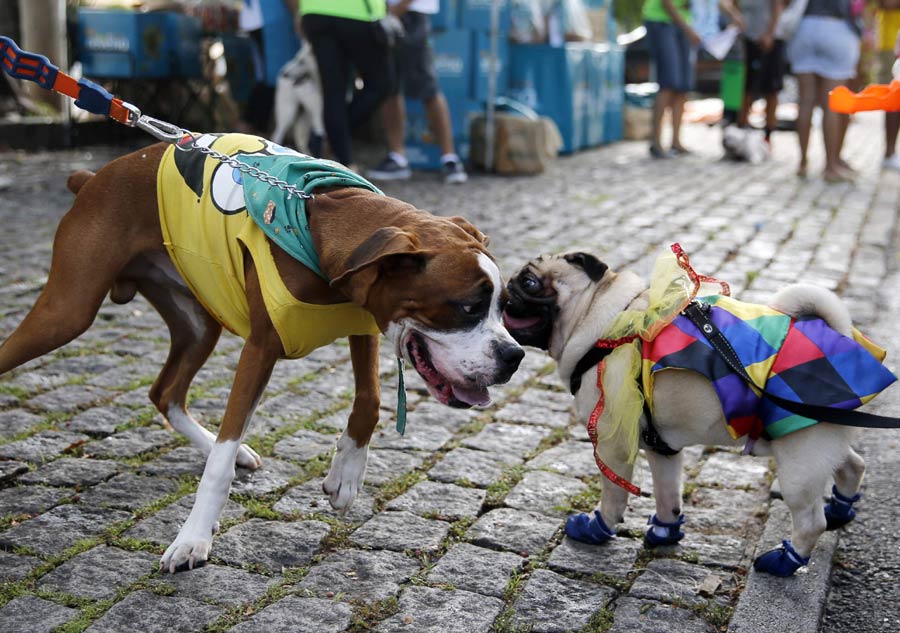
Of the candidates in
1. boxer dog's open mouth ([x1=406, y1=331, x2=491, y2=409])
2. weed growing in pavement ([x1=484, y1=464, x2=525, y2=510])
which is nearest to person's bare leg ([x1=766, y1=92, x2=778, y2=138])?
weed growing in pavement ([x1=484, y1=464, x2=525, y2=510])

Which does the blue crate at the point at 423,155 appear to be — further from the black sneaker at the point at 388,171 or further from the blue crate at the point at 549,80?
the blue crate at the point at 549,80

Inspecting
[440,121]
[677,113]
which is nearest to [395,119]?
[440,121]

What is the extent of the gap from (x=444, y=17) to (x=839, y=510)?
891cm

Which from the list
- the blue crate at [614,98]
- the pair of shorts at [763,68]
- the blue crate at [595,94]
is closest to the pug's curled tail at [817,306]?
the pair of shorts at [763,68]

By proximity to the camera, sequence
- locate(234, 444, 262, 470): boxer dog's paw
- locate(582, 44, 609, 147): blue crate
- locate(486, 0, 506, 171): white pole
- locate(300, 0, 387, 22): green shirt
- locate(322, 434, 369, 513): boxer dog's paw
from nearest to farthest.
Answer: locate(322, 434, 369, 513): boxer dog's paw, locate(234, 444, 262, 470): boxer dog's paw, locate(300, 0, 387, 22): green shirt, locate(486, 0, 506, 171): white pole, locate(582, 44, 609, 147): blue crate

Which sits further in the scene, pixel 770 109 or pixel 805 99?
pixel 770 109

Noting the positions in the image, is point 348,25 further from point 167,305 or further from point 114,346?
point 167,305

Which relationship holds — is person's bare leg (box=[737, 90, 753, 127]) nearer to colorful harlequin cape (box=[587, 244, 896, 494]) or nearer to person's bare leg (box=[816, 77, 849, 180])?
person's bare leg (box=[816, 77, 849, 180])

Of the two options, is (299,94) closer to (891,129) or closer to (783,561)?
(891,129)

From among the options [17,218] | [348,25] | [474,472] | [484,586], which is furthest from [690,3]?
[484,586]

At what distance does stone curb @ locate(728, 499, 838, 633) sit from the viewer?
299 cm

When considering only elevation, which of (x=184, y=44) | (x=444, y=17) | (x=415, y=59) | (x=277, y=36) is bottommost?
(x=415, y=59)

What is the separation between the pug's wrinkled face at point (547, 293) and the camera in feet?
11.6

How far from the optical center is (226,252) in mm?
3293
